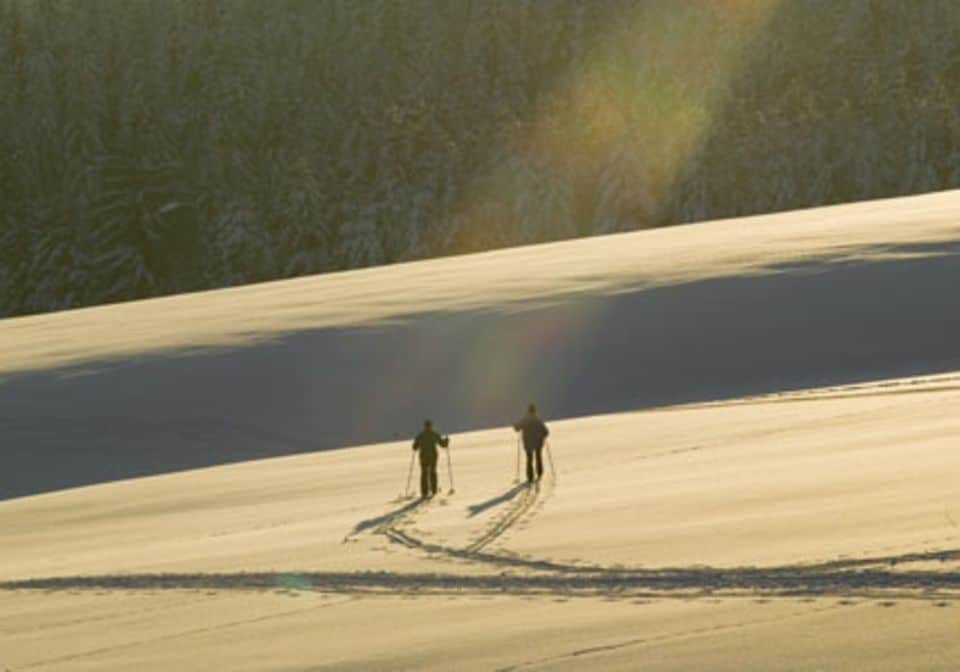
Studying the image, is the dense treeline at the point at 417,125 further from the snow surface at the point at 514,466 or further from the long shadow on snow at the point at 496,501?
the long shadow on snow at the point at 496,501

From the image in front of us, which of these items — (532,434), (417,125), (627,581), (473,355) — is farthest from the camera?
(417,125)

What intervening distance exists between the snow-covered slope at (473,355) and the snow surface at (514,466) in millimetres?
71

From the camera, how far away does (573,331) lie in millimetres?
27703

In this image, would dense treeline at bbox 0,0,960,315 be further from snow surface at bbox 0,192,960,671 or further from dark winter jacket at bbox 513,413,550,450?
dark winter jacket at bbox 513,413,550,450

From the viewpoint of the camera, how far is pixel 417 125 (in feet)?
438

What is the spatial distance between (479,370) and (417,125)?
354ft

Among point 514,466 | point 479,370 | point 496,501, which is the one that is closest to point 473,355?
point 479,370

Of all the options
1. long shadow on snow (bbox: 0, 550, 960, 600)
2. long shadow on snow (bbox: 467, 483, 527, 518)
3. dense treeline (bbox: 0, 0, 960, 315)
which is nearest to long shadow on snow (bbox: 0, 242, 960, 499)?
long shadow on snow (bbox: 467, 483, 527, 518)

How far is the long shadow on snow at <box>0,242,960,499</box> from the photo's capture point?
24.1 meters

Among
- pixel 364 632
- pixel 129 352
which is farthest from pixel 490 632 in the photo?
pixel 129 352

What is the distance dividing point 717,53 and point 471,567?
390 feet

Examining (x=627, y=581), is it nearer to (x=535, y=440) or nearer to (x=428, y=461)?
(x=535, y=440)

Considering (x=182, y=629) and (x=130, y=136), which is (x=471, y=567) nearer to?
(x=182, y=629)

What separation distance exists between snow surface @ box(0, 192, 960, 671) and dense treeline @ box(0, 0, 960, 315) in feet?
263
